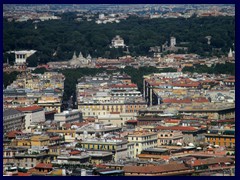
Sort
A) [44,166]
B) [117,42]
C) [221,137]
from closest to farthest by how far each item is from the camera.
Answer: [44,166]
[221,137]
[117,42]

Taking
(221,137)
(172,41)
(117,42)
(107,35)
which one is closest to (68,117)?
(221,137)

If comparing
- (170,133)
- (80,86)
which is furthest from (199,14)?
(170,133)

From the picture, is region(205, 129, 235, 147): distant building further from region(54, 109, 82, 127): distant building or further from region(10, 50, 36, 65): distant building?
region(10, 50, 36, 65): distant building

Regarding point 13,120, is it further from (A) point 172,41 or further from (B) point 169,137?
(A) point 172,41

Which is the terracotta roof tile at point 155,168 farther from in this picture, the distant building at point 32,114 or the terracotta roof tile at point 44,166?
the distant building at point 32,114

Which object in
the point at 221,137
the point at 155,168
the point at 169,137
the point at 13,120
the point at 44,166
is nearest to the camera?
the point at 155,168

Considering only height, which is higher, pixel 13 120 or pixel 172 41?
pixel 13 120

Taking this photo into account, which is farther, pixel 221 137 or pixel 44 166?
pixel 221 137

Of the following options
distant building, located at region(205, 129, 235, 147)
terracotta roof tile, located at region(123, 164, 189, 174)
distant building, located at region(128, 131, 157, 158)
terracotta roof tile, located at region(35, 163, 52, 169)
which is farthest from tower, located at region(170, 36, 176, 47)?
terracotta roof tile, located at region(123, 164, 189, 174)

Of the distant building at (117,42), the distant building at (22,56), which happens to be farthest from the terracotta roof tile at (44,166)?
the distant building at (117,42)
